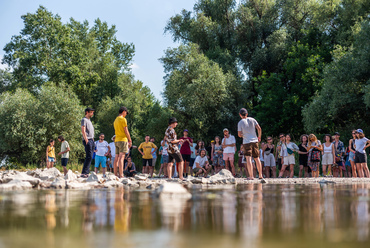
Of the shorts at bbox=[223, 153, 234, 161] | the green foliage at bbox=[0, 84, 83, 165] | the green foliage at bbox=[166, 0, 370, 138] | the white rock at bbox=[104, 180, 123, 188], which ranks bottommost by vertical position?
the white rock at bbox=[104, 180, 123, 188]

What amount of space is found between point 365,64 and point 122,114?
66.6 feet

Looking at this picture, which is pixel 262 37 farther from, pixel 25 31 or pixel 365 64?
pixel 25 31

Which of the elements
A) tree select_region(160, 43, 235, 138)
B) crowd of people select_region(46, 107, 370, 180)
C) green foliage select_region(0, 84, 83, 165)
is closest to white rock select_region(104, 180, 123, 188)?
crowd of people select_region(46, 107, 370, 180)

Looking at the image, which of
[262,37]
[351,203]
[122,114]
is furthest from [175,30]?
[351,203]

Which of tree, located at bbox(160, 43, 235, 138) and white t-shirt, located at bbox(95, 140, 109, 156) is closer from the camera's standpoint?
white t-shirt, located at bbox(95, 140, 109, 156)

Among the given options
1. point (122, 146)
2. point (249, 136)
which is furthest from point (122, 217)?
point (249, 136)

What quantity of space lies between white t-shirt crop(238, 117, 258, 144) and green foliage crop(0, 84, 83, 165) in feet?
100

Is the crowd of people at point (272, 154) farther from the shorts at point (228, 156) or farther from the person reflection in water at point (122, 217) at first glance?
the person reflection in water at point (122, 217)

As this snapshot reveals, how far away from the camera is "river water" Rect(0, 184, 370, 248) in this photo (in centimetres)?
288

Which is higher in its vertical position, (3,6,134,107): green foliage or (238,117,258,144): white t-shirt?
(3,6,134,107): green foliage

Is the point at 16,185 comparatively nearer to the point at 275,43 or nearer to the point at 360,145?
the point at 360,145

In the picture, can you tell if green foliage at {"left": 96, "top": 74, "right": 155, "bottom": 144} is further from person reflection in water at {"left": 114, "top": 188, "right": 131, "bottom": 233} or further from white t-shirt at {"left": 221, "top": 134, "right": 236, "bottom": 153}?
person reflection in water at {"left": 114, "top": 188, "right": 131, "bottom": 233}

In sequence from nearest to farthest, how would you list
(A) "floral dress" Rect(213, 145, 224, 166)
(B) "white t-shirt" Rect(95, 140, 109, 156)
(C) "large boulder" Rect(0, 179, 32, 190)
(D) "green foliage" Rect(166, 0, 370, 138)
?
(C) "large boulder" Rect(0, 179, 32, 190) < (B) "white t-shirt" Rect(95, 140, 109, 156) < (A) "floral dress" Rect(213, 145, 224, 166) < (D) "green foliage" Rect(166, 0, 370, 138)

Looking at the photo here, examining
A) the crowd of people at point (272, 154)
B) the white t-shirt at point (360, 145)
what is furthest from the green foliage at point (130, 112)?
the white t-shirt at point (360, 145)
